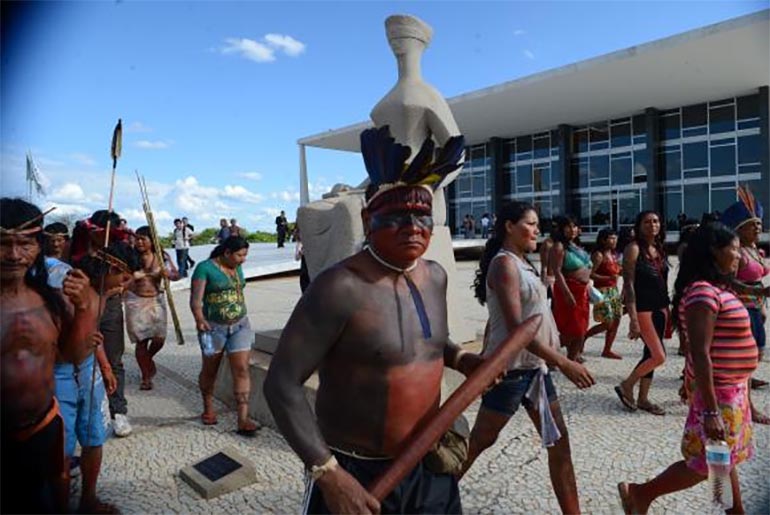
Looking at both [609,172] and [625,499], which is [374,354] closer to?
[625,499]

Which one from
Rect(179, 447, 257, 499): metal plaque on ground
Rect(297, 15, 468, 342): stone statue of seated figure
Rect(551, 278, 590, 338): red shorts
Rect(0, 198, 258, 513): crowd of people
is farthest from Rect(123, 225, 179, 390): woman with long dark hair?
Rect(551, 278, 590, 338): red shorts

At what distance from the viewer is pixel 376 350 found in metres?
1.57

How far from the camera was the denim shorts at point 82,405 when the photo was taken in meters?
2.72

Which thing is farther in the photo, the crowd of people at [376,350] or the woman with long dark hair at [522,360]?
the woman with long dark hair at [522,360]

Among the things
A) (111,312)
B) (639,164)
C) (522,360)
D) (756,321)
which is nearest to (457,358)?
(522,360)

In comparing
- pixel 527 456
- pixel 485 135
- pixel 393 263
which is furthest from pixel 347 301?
pixel 485 135

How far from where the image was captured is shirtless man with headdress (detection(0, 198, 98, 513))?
1.83 m

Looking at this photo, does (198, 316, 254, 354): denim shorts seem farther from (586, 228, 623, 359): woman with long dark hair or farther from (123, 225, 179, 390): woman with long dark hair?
(586, 228, 623, 359): woman with long dark hair

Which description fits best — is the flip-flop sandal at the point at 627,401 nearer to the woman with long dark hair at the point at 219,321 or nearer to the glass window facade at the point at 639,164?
the woman with long dark hair at the point at 219,321

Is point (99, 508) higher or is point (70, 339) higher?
point (70, 339)

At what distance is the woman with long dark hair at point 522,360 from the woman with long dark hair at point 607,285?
343cm

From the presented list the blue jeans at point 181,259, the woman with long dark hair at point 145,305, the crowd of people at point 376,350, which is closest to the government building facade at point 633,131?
the blue jeans at point 181,259

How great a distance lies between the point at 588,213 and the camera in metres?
26.3

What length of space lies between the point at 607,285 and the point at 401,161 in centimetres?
510
